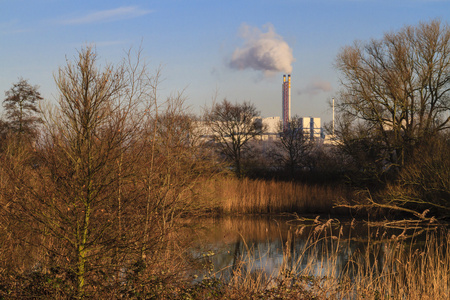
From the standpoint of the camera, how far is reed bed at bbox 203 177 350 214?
63.3 feet

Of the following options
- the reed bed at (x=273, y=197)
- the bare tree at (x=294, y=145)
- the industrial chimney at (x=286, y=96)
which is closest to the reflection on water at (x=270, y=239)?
the reed bed at (x=273, y=197)

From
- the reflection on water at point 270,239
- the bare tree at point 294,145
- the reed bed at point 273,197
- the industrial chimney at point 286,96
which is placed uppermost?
the industrial chimney at point 286,96

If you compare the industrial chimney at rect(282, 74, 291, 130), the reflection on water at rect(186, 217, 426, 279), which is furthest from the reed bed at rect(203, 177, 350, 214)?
the industrial chimney at rect(282, 74, 291, 130)

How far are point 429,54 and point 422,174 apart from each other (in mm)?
9987

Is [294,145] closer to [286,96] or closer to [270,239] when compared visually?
[270,239]

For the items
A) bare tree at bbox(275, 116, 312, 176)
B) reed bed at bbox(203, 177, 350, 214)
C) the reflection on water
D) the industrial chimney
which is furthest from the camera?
the industrial chimney

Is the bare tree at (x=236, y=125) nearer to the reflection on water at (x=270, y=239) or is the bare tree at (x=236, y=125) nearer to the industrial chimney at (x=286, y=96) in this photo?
the reflection on water at (x=270, y=239)

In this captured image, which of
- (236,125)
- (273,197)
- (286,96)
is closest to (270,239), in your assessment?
(273,197)

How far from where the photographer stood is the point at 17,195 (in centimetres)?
500

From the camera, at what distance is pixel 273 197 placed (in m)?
19.9

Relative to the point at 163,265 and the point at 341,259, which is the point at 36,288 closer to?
the point at 163,265

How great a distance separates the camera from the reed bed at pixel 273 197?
19.3m

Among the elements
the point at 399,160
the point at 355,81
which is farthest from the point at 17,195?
the point at 355,81

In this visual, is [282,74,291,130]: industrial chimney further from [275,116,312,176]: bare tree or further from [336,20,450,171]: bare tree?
[336,20,450,171]: bare tree
